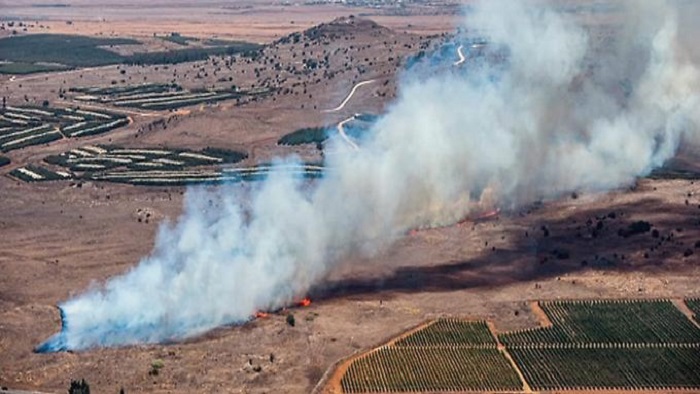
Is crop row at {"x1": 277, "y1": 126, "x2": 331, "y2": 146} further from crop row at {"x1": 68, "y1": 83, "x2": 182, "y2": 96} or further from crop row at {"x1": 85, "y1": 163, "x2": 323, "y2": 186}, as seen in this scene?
crop row at {"x1": 68, "y1": 83, "x2": 182, "y2": 96}

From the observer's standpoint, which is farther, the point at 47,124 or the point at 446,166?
the point at 47,124

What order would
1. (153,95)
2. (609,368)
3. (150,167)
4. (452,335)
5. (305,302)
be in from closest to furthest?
(609,368)
(452,335)
(305,302)
(150,167)
(153,95)

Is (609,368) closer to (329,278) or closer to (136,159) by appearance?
(329,278)

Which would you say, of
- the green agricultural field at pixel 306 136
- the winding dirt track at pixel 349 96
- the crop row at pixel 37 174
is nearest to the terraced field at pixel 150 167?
the crop row at pixel 37 174

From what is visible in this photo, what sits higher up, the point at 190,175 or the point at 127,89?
the point at 127,89

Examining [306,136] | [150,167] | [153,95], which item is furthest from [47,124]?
[306,136]

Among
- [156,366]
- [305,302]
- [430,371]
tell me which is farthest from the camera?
[305,302]

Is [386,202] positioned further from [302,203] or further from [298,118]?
[298,118]
